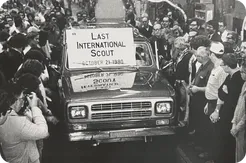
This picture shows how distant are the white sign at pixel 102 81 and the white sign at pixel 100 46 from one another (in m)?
0.17

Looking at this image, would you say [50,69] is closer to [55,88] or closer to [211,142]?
[55,88]

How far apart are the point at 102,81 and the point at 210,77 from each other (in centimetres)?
92

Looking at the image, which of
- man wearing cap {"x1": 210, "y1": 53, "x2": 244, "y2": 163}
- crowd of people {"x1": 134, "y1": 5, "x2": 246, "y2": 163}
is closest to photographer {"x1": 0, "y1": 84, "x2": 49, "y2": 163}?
crowd of people {"x1": 134, "y1": 5, "x2": 246, "y2": 163}

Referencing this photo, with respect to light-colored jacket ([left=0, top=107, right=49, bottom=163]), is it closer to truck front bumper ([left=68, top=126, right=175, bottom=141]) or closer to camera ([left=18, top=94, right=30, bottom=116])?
camera ([left=18, top=94, right=30, bottom=116])

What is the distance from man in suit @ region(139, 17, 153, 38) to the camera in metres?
3.23

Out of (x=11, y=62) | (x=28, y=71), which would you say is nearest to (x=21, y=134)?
(x=28, y=71)

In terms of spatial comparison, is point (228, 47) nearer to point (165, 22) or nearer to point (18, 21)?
point (165, 22)

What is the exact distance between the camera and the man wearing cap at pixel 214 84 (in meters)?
3.06

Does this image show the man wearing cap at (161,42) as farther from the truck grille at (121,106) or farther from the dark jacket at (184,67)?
the truck grille at (121,106)

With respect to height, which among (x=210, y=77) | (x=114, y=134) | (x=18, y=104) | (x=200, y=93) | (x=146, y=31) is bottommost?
(x=114, y=134)

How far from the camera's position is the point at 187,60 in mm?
3250

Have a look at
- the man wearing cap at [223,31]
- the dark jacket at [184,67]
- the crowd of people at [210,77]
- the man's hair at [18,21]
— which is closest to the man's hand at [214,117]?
the crowd of people at [210,77]

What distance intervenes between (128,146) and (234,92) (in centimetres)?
95

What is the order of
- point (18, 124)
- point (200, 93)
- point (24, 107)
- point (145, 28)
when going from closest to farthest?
1. point (18, 124)
2. point (24, 107)
3. point (200, 93)
4. point (145, 28)
